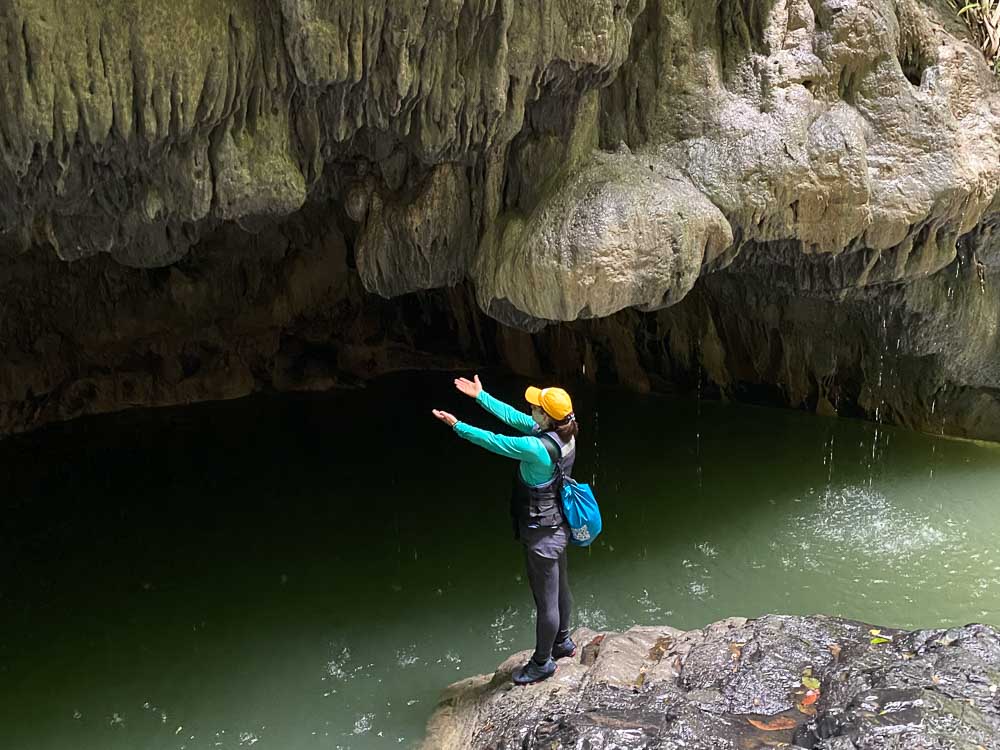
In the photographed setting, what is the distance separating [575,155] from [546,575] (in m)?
2.53

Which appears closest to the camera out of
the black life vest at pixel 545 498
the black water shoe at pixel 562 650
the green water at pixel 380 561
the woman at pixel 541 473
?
the woman at pixel 541 473

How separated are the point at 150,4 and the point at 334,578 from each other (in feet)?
11.9

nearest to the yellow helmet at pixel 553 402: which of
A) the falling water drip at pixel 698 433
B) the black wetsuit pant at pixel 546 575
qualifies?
the black wetsuit pant at pixel 546 575

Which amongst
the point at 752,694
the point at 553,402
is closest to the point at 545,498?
the point at 553,402

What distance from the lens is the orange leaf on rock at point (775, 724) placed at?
3.05 m

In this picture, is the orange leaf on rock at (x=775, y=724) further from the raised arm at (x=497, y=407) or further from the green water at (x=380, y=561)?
the raised arm at (x=497, y=407)

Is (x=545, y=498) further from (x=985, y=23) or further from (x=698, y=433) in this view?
(x=985, y=23)

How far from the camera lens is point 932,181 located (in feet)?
16.5

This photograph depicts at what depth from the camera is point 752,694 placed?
3248mm

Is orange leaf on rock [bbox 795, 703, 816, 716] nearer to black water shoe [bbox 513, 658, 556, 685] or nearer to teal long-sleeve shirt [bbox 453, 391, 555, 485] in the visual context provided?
black water shoe [bbox 513, 658, 556, 685]

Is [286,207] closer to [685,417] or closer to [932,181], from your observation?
[932,181]

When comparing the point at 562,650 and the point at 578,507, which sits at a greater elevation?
the point at 578,507

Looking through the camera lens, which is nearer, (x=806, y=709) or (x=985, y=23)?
(x=806, y=709)

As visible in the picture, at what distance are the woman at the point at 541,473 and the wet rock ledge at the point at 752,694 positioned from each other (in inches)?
11.9
